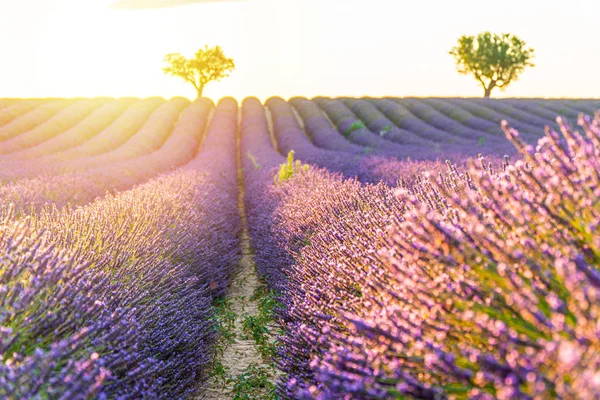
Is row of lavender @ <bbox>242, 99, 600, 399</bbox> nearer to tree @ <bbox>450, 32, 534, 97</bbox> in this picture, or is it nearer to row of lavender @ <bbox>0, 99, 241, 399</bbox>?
row of lavender @ <bbox>0, 99, 241, 399</bbox>

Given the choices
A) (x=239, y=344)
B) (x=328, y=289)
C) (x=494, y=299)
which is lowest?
(x=239, y=344)

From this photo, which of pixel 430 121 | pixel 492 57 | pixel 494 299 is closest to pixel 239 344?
pixel 494 299

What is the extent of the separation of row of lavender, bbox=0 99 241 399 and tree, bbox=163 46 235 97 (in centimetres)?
3937

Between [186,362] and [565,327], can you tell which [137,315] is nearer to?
[186,362]

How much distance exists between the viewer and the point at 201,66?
147ft

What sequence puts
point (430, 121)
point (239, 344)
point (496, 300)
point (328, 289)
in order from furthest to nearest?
point (430, 121) < point (239, 344) < point (328, 289) < point (496, 300)

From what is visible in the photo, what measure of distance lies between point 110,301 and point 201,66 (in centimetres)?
4397

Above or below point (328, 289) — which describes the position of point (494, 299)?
above

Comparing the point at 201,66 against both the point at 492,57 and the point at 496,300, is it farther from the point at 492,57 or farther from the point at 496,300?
the point at 496,300

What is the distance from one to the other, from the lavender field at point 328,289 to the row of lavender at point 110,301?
17 millimetres

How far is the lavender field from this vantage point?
157cm

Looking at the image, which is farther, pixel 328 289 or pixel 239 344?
pixel 239 344

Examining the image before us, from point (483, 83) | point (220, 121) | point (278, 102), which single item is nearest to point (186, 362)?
point (220, 121)

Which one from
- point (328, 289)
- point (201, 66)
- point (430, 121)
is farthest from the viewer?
point (201, 66)
